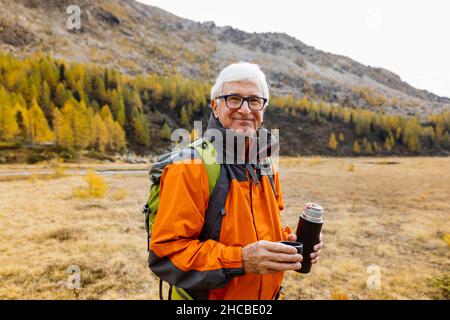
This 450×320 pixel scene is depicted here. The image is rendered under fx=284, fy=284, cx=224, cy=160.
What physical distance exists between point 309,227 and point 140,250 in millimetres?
7432

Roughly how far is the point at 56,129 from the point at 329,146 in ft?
260

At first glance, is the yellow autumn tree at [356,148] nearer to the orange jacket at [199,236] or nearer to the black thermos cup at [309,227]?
the black thermos cup at [309,227]

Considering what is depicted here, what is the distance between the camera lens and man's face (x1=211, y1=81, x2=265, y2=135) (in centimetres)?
227

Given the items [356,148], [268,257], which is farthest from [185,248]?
[356,148]

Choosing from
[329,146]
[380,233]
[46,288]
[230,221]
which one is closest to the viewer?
[230,221]

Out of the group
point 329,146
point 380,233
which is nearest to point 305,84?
point 329,146

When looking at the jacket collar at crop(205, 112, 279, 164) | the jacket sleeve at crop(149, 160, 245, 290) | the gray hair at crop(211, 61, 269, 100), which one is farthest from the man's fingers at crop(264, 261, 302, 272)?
the gray hair at crop(211, 61, 269, 100)

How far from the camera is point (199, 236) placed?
200cm

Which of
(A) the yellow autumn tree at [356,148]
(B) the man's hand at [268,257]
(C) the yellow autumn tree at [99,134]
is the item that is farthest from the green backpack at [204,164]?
(A) the yellow autumn tree at [356,148]

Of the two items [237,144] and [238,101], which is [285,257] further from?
[238,101]

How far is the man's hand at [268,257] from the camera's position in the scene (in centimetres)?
175

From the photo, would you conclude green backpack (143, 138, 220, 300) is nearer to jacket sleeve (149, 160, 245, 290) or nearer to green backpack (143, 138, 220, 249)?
green backpack (143, 138, 220, 249)
